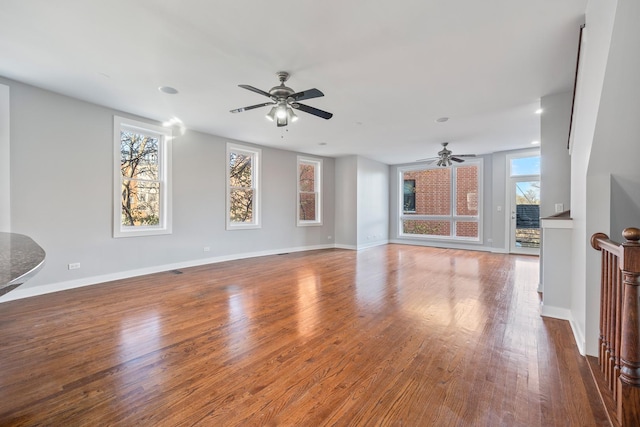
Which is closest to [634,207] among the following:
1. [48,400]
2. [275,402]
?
[275,402]

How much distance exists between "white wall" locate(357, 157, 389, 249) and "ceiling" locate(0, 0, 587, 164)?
3.66 meters

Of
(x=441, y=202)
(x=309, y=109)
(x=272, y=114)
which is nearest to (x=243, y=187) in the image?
(x=272, y=114)

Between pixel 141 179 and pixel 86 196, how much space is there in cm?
86

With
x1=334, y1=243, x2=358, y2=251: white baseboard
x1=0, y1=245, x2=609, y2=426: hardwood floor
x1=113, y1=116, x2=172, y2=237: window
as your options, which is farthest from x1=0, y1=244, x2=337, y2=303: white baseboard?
x1=334, y1=243, x2=358, y2=251: white baseboard

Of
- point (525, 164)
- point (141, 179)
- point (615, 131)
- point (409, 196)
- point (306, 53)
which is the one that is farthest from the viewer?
point (409, 196)

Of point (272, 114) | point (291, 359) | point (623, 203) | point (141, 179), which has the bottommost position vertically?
point (291, 359)

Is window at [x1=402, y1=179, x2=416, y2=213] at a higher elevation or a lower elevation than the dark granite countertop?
higher

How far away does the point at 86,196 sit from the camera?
4.13 metres

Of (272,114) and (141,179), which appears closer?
(272,114)

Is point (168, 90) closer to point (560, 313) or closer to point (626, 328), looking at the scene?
point (626, 328)

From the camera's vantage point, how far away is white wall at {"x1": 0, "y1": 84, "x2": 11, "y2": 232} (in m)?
3.36

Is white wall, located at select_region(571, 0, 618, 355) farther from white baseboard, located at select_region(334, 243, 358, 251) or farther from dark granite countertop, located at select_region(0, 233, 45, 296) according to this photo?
A: white baseboard, located at select_region(334, 243, 358, 251)

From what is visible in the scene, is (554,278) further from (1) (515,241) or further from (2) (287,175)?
(2) (287,175)

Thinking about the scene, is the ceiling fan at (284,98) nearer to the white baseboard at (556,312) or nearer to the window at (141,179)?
the window at (141,179)
